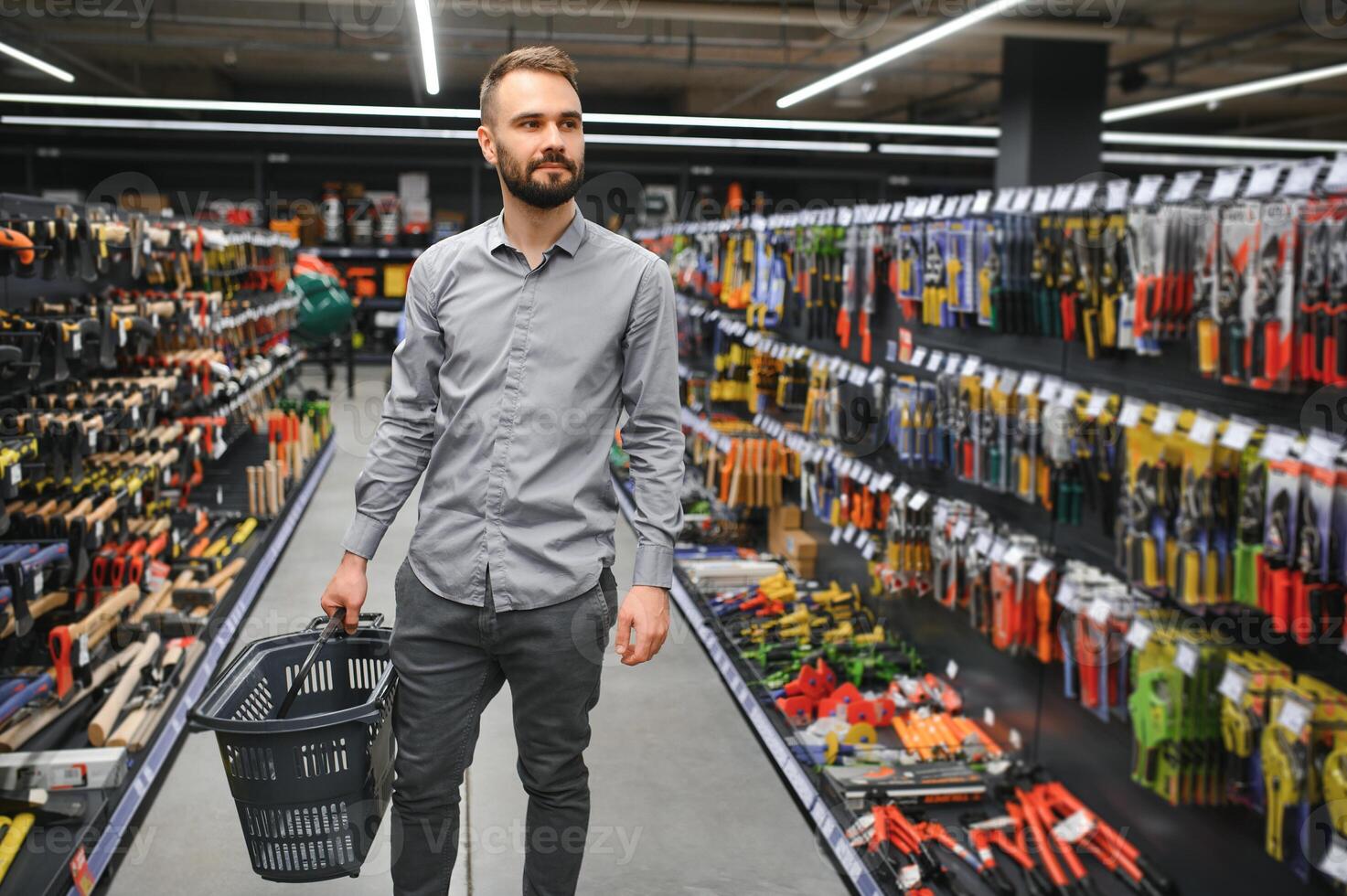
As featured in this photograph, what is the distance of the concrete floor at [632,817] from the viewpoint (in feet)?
9.75

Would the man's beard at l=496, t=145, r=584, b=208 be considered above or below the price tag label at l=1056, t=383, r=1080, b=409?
above

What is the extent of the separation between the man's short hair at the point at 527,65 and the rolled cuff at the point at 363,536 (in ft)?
2.47

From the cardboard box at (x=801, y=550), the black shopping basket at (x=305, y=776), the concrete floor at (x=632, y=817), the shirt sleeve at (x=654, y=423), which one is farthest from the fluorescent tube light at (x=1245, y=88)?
the black shopping basket at (x=305, y=776)

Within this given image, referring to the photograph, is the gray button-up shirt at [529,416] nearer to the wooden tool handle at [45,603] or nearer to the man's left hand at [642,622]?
the man's left hand at [642,622]

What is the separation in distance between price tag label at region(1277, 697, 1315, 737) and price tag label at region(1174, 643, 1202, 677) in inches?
9.5

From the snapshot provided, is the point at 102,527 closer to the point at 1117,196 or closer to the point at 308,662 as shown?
the point at 308,662

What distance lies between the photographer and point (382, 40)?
12.2 meters

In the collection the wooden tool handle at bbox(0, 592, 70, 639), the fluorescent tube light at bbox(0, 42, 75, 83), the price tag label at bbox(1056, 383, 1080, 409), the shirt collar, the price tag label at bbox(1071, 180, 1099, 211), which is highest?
the fluorescent tube light at bbox(0, 42, 75, 83)

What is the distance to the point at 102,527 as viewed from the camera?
165 inches

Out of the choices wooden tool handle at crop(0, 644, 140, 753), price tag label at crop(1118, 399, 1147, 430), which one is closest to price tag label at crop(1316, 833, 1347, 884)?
price tag label at crop(1118, 399, 1147, 430)

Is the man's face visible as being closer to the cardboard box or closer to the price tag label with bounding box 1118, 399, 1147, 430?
the price tag label with bounding box 1118, 399, 1147, 430

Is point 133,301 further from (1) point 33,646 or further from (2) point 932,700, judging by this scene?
(2) point 932,700

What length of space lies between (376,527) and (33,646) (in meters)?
2.74

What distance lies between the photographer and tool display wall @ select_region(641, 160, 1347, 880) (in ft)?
7.57
